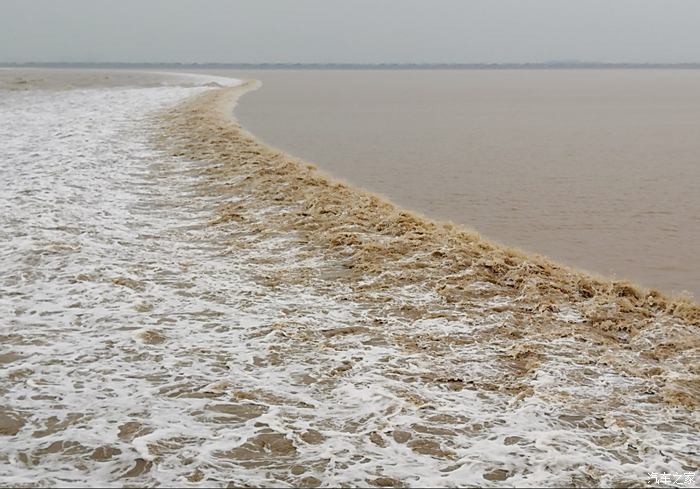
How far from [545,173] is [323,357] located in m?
11.3

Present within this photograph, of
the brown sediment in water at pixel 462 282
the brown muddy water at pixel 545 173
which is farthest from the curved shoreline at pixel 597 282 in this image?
the brown muddy water at pixel 545 173

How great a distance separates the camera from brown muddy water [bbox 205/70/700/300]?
9992 millimetres

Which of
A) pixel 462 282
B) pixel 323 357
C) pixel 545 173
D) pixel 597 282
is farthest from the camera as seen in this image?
pixel 545 173

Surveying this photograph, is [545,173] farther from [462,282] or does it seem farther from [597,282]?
[462,282]

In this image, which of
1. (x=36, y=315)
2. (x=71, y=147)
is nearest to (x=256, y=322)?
(x=36, y=315)

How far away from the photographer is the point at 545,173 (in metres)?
16.4

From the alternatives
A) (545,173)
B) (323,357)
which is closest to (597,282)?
(323,357)

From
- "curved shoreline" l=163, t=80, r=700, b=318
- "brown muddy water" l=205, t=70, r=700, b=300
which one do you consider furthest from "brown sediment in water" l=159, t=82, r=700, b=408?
"brown muddy water" l=205, t=70, r=700, b=300

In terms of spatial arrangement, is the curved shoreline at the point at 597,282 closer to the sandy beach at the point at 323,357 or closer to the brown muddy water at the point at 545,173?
the sandy beach at the point at 323,357

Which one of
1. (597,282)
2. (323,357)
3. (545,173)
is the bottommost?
(323,357)

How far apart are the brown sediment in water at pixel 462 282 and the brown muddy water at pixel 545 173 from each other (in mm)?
876

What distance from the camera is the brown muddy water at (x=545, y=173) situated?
9.99m

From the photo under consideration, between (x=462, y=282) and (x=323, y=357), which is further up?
(x=462, y=282)

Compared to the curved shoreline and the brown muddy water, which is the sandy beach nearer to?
the curved shoreline
